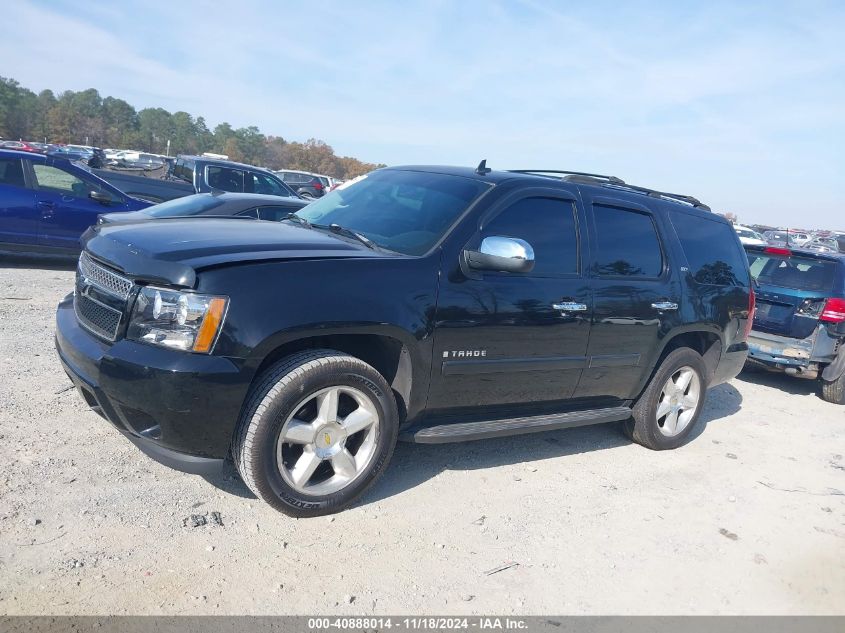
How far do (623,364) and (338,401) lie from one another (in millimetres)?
2214

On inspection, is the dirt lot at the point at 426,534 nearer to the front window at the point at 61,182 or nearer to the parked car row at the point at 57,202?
the parked car row at the point at 57,202

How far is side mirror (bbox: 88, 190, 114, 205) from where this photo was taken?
9.11 m

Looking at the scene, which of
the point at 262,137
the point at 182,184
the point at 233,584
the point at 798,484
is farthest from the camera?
A: the point at 262,137

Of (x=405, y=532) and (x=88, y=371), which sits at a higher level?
(x=88, y=371)

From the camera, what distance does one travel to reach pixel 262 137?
8706cm

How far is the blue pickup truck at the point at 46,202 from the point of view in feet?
27.9

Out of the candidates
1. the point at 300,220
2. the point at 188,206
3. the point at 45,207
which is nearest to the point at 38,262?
the point at 45,207

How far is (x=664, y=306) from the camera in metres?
4.89

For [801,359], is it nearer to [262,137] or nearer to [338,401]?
[338,401]

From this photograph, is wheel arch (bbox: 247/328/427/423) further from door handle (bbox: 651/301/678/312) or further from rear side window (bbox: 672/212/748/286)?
rear side window (bbox: 672/212/748/286)

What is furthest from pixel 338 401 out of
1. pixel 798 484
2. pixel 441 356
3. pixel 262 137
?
pixel 262 137

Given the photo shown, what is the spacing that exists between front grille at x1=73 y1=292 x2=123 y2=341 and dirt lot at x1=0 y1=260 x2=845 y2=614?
0.78 meters

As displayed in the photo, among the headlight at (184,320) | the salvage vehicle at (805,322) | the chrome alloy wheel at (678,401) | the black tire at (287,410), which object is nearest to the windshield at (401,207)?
the black tire at (287,410)

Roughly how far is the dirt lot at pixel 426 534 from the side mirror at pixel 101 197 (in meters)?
4.54
